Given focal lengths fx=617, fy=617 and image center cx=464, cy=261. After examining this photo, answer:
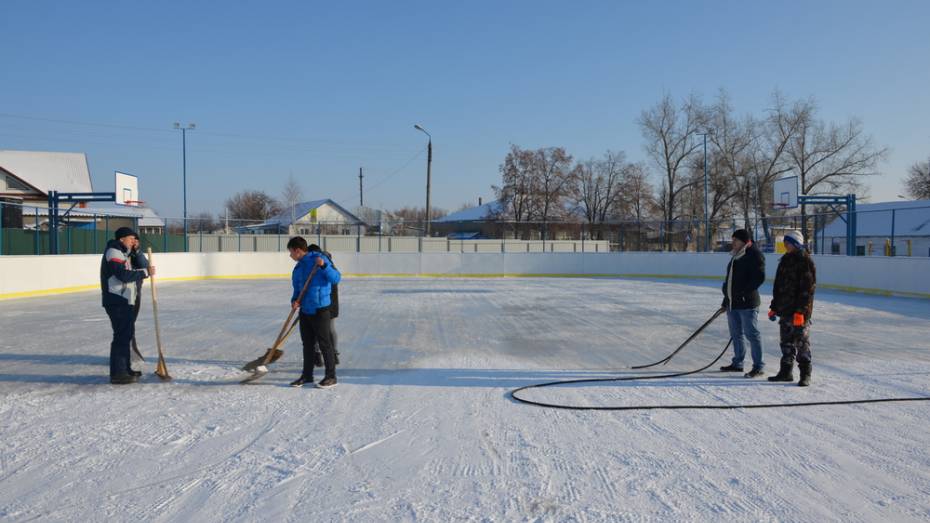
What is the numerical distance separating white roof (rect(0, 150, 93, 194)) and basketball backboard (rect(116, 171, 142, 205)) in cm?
1810

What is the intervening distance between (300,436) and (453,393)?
1.87 metres

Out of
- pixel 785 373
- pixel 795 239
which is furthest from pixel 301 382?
pixel 795 239

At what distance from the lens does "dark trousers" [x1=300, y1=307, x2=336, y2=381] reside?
252 inches

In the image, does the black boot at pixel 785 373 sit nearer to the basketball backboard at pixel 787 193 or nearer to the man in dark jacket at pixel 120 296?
the man in dark jacket at pixel 120 296

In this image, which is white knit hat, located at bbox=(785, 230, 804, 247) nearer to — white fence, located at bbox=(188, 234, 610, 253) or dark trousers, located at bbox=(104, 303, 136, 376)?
dark trousers, located at bbox=(104, 303, 136, 376)

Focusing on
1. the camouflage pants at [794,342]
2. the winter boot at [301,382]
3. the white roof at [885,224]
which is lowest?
the winter boot at [301,382]

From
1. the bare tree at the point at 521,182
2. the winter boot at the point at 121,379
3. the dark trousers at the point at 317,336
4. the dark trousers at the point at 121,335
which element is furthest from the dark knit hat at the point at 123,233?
the bare tree at the point at 521,182

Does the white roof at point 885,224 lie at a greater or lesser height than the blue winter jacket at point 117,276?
greater

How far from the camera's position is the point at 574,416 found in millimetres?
5418

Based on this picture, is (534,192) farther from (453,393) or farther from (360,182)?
(453,393)

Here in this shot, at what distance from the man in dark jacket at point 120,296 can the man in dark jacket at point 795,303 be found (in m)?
6.79

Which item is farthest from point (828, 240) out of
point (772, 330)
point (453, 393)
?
point (453, 393)

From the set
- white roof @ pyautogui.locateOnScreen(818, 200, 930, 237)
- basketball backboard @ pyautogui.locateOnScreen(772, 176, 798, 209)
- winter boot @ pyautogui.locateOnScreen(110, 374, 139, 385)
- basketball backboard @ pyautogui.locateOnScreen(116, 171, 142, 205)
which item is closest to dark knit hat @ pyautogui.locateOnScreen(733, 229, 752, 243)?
winter boot @ pyautogui.locateOnScreen(110, 374, 139, 385)

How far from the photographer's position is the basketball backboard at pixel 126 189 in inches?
1216
